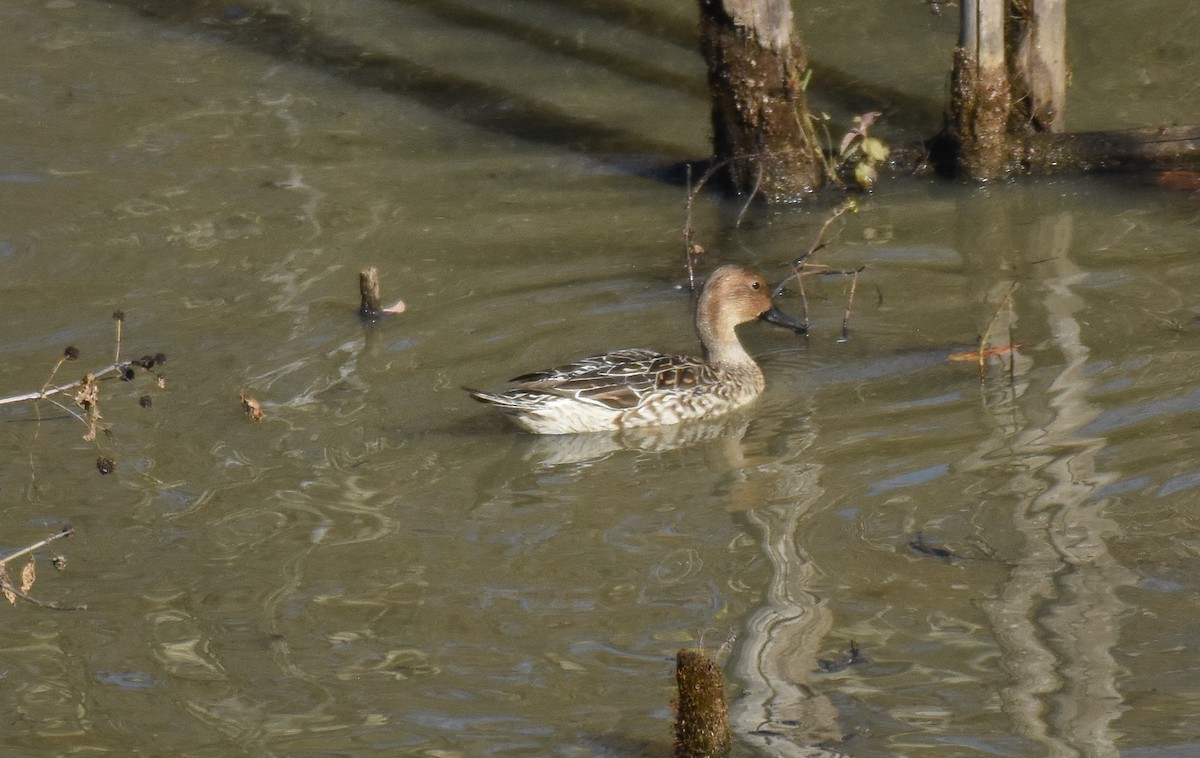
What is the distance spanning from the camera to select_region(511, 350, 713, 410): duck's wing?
7.75 meters

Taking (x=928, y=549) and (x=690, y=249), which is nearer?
(x=928, y=549)

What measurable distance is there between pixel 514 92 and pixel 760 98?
9.92 feet

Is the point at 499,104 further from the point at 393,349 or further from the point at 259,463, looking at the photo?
the point at 259,463

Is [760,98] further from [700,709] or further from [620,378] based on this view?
[700,709]

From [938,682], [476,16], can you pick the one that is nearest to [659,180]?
[476,16]

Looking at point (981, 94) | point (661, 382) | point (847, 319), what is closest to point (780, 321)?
point (847, 319)

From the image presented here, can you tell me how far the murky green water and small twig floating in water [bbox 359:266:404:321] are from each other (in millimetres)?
168

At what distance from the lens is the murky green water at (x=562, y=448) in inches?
212

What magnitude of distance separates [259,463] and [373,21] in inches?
314

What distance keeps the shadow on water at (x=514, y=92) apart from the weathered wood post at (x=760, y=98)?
22.4 inches

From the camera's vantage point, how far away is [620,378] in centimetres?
791

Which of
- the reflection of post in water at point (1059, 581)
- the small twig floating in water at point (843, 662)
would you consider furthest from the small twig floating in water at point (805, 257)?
the small twig floating in water at point (843, 662)

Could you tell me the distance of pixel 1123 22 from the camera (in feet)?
41.7

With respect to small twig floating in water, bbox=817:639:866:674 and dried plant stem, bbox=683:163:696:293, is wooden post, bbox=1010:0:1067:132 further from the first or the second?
small twig floating in water, bbox=817:639:866:674
